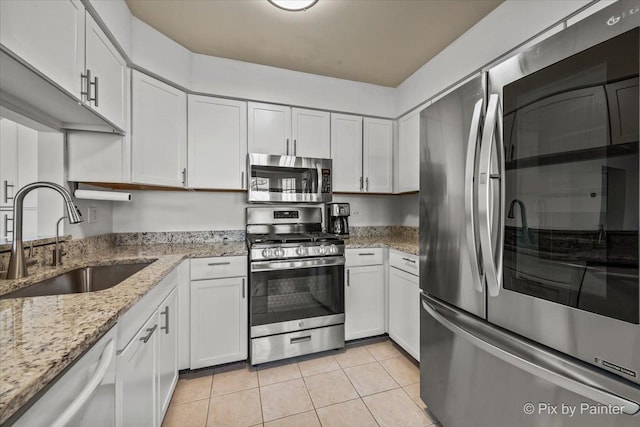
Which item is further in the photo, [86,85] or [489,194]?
[86,85]

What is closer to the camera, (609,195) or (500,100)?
(609,195)

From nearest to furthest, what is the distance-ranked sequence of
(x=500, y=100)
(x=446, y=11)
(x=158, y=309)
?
(x=500, y=100), (x=158, y=309), (x=446, y=11)

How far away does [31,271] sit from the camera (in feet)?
4.27

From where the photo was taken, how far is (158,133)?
204 centimetres

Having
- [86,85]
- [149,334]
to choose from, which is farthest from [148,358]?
[86,85]

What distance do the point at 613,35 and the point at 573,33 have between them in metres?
0.11

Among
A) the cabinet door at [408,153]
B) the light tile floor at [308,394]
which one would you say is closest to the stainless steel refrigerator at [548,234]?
the light tile floor at [308,394]

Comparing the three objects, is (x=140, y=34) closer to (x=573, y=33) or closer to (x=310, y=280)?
(x=310, y=280)

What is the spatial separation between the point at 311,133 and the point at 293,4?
1.11 metres

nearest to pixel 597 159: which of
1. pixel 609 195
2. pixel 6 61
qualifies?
pixel 609 195

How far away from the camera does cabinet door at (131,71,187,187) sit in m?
1.91

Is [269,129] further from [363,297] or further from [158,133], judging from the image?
[363,297]

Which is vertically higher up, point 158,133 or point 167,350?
point 158,133

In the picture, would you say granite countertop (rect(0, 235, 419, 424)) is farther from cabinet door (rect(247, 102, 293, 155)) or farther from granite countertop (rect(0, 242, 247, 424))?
cabinet door (rect(247, 102, 293, 155))
